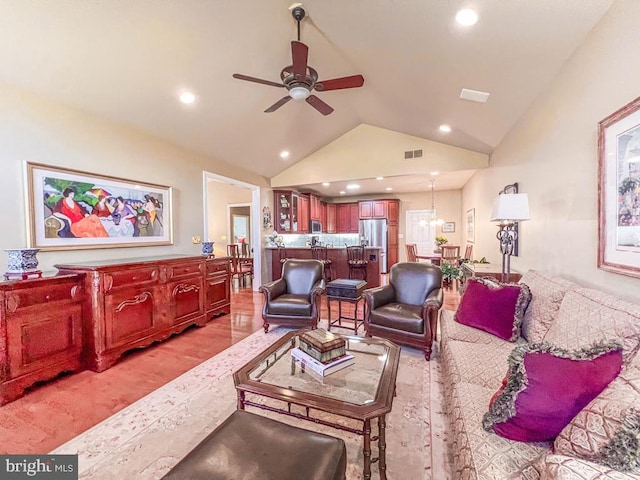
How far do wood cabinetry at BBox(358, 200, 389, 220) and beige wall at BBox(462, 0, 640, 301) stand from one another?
5320 mm

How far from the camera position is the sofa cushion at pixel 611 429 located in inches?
32.4

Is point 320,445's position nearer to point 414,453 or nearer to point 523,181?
point 414,453

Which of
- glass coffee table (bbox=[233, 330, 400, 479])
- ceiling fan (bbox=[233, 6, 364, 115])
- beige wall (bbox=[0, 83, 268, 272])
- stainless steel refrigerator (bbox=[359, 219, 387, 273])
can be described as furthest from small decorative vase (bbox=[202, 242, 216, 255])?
stainless steel refrigerator (bbox=[359, 219, 387, 273])

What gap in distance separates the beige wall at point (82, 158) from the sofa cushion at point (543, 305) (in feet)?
14.0

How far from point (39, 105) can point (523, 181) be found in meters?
5.13

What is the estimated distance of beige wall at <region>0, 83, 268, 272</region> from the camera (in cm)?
262

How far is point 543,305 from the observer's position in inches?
85.0

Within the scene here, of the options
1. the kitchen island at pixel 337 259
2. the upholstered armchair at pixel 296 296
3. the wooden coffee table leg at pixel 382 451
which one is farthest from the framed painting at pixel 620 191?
the kitchen island at pixel 337 259

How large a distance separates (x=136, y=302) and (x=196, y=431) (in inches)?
70.0

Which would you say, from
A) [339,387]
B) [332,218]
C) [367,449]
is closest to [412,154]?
[332,218]

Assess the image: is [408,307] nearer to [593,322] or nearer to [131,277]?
[593,322]

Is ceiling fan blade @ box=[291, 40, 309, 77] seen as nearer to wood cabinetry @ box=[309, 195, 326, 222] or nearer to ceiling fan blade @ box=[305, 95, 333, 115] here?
ceiling fan blade @ box=[305, 95, 333, 115]

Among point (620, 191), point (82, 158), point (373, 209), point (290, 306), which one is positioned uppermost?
point (82, 158)

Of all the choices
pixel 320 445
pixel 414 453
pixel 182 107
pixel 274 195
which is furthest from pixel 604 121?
pixel 274 195
